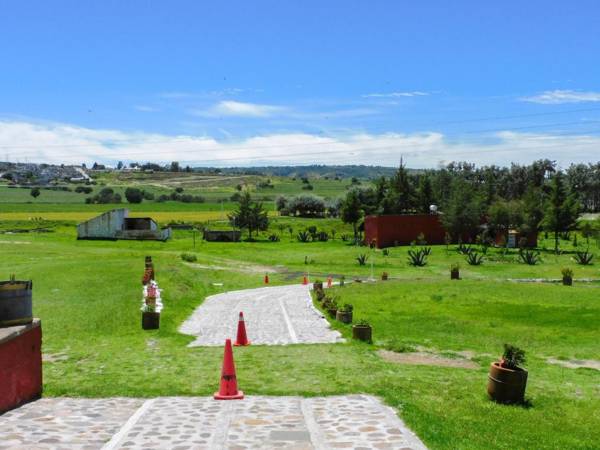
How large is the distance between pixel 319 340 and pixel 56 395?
8121mm

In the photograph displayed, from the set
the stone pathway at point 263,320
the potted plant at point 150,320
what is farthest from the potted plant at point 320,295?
the potted plant at point 150,320

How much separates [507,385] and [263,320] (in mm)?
11898

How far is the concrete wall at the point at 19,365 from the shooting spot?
873 cm

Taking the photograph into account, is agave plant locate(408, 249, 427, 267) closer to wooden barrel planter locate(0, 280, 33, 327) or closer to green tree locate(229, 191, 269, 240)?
green tree locate(229, 191, 269, 240)

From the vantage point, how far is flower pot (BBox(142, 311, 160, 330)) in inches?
691

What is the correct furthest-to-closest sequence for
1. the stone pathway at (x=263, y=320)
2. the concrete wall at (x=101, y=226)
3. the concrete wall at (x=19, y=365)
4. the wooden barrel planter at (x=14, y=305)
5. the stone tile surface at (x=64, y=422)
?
1. the concrete wall at (x=101, y=226)
2. the stone pathway at (x=263, y=320)
3. the wooden barrel planter at (x=14, y=305)
4. the concrete wall at (x=19, y=365)
5. the stone tile surface at (x=64, y=422)

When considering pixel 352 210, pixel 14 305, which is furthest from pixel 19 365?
pixel 352 210

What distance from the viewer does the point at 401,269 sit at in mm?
42875

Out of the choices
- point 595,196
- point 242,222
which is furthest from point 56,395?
point 595,196

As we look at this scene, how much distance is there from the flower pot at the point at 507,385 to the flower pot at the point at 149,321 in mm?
10332

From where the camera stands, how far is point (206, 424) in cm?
815

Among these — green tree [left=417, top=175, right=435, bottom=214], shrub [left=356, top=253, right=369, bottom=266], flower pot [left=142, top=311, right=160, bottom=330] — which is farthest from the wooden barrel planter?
green tree [left=417, top=175, right=435, bottom=214]

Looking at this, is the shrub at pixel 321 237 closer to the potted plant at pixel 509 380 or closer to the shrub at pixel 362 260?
the shrub at pixel 362 260

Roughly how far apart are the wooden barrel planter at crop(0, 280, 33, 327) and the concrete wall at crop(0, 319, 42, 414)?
0.18 meters
